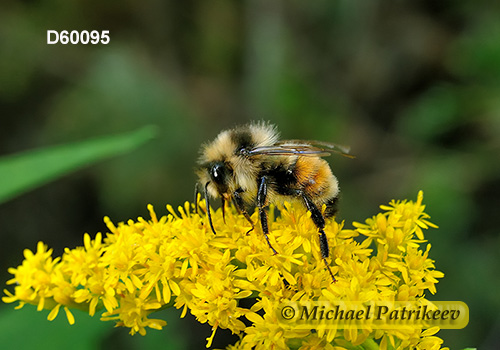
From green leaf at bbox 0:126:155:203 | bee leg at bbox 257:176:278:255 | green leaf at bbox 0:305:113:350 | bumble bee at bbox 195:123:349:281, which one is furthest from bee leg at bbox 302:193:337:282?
green leaf at bbox 0:305:113:350

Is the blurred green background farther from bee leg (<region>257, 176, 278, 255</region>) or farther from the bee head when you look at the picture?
bee leg (<region>257, 176, 278, 255</region>)

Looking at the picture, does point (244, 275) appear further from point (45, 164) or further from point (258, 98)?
point (258, 98)

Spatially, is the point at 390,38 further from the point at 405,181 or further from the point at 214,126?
the point at 214,126

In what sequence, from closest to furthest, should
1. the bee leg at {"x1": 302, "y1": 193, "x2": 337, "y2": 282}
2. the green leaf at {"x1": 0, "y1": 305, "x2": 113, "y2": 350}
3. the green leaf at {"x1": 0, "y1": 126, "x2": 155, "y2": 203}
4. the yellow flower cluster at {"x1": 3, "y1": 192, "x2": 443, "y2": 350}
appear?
the yellow flower cluster at {"x1": 3, "y1": 192, "x2": 443, "y2": 350}, the bee leg at {"x1": 302, "y1": 193, "x2": 337, "y2": 282}, the green leaf at {"x1": 0, "y1": 126, "x2": 155, "y2": 203}, the green leaf at {"x1": 0, "y1": 305, "x2": 113, "y2": 350}

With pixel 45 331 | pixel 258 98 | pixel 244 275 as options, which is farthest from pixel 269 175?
pixel 258 98

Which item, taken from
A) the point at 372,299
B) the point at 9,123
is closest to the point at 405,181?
the point at 372,299
